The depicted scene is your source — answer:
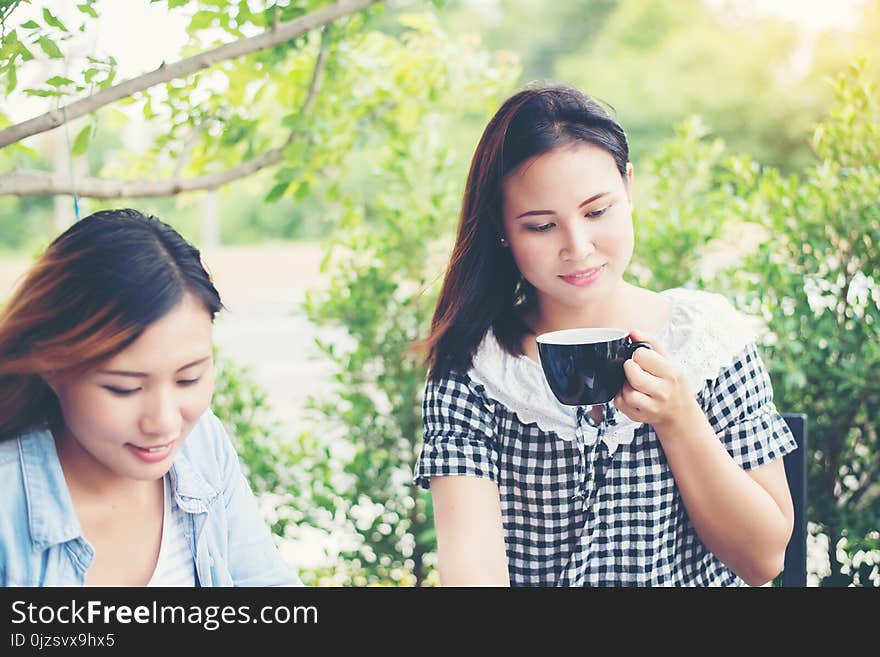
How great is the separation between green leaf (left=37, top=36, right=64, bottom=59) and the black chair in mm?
1334

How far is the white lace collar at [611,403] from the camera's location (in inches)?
57.9

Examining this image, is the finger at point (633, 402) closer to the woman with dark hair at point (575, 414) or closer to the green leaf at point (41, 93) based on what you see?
the woman with dark hair at point (575, 414)

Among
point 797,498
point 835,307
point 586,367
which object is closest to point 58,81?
point 586,367

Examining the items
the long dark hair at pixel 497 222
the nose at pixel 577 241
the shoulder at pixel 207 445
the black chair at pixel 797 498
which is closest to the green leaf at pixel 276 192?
the long dark hair at pixel 497 222

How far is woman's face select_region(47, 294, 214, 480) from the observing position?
3.59 ft

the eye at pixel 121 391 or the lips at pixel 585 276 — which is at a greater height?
the lips at pixel 585 276

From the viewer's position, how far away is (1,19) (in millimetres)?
1346

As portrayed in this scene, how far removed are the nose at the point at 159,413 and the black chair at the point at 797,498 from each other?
104 centimetres

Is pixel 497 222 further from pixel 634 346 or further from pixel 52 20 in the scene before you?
pixel 52 20

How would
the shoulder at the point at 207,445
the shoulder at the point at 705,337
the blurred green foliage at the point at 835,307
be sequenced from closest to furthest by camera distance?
the shoulder at the point at 207,445
the shoulder at the point at 705,337
the blurred green foliage at the point at 835,307

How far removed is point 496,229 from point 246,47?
55 centimetres

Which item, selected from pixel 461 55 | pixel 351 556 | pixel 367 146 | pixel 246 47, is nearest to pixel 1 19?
pixel 246 47

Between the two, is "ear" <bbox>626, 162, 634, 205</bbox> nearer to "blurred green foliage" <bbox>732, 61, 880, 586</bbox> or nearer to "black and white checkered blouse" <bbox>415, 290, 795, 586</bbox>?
"black and white checkered blouse" <bbox>415, 290, 795, 586</bbox>
